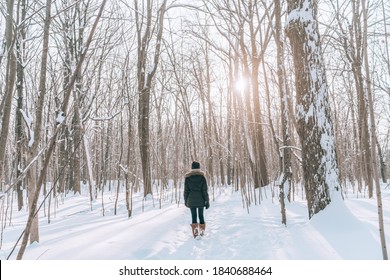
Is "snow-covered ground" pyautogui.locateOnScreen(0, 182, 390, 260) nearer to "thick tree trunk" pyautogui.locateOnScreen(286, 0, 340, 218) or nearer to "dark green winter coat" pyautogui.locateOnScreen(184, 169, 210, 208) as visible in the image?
→ "thick tree trunk" pyautogui.locateOnScreen(286, 0, 340, 218)

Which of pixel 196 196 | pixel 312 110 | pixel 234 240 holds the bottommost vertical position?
pixel 234 240

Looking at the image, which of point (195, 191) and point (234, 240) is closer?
point (234, 240)

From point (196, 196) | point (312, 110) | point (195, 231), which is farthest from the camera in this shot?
point (196, 196)

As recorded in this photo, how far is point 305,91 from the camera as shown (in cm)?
477

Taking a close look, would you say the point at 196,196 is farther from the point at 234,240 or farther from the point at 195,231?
the point at 234,240

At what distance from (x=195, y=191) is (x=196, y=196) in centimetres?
10

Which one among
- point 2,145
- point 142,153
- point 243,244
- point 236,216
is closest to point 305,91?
point 243,244

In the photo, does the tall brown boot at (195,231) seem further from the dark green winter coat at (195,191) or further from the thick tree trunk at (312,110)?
the thick tree trunk at (312,110)

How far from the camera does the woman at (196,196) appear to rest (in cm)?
541

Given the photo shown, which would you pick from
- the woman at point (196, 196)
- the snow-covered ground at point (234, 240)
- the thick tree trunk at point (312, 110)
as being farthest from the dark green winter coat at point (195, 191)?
the thick tree trunk at point (312, 110)

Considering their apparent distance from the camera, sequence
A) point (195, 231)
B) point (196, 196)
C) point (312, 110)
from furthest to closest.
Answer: point (196, 196), point (195, 231), point (312, 110)

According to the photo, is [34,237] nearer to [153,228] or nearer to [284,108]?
[153,228]

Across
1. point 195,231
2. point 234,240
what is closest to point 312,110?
point 234,240

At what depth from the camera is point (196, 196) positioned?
547cm
